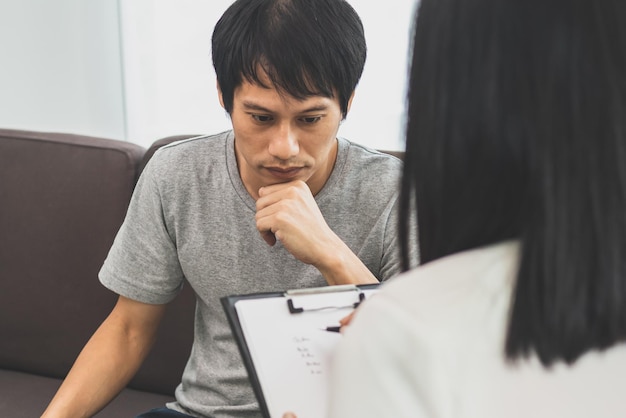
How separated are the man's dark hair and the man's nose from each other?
0.18 ft

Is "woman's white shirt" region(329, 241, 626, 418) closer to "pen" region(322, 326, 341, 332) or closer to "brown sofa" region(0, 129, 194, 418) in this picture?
"pen" region(322, 326, 341, 332)

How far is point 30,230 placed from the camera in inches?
62.8

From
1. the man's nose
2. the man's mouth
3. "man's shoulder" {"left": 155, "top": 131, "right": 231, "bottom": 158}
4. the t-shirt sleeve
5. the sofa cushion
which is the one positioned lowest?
the sofa cushion

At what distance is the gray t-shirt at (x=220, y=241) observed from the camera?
1.23m

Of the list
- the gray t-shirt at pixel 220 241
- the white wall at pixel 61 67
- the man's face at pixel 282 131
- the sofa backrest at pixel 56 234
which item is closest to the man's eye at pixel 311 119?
the man's face at pixel 282 131

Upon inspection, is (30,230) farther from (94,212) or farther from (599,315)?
(599,315)

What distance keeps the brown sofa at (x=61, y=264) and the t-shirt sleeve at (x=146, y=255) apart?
0.24m

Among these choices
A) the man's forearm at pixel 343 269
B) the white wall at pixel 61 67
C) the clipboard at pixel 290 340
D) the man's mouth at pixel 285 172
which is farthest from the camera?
the white wall at pixel 61 67

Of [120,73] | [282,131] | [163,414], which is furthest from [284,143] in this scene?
[120,73]

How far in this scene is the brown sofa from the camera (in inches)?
60.5

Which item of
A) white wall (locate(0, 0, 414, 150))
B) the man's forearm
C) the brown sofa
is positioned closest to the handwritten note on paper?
the man's forearm

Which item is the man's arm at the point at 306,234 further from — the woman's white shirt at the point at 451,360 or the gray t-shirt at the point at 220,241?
the woman's white shirt at the point at 451,360

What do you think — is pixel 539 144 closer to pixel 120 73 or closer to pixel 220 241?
pixel 220 241

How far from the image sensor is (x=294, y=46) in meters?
1.12
